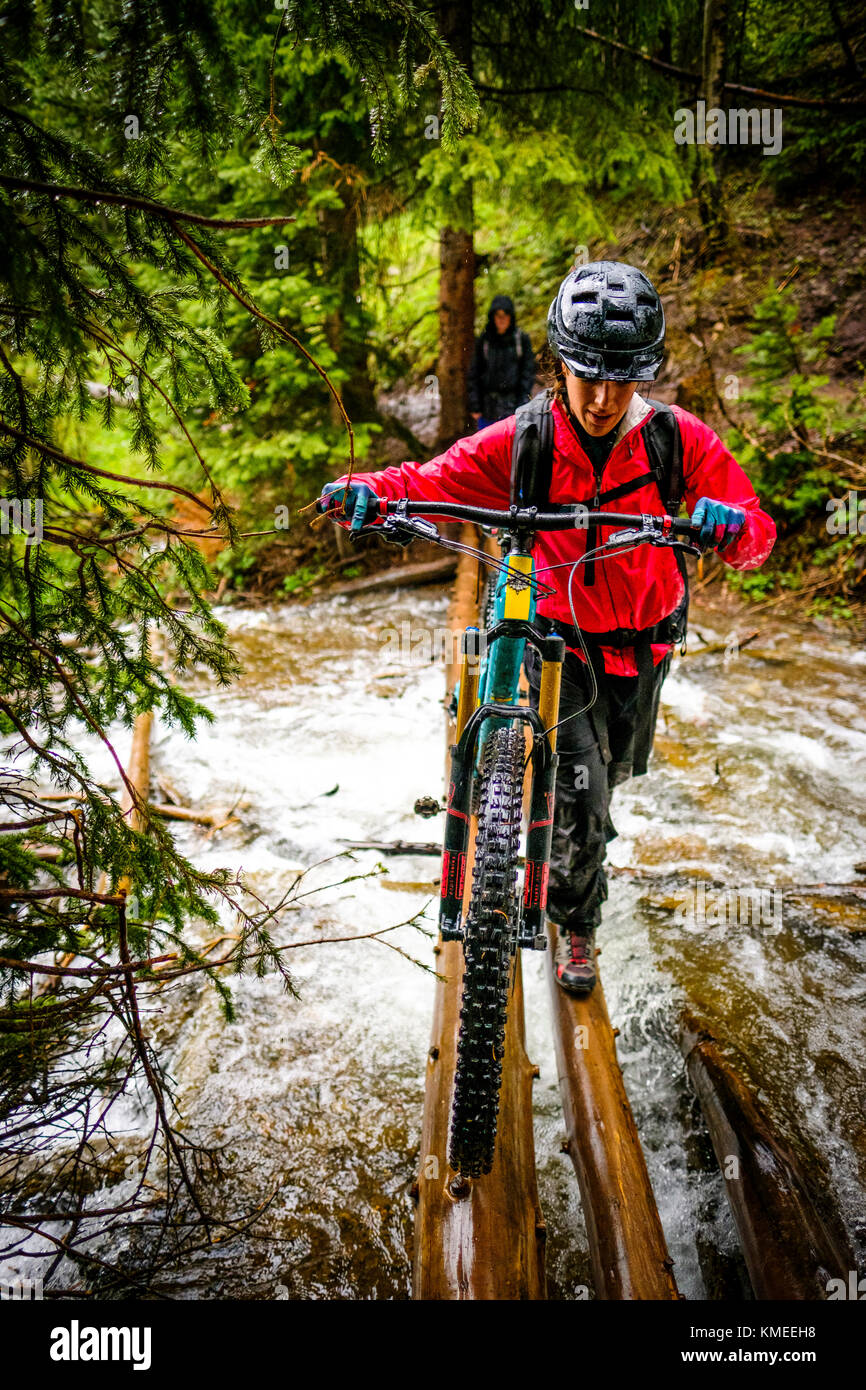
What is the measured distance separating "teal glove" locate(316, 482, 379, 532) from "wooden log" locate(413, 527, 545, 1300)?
142cm

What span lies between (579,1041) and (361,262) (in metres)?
9.35

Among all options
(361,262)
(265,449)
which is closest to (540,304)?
(361,262)

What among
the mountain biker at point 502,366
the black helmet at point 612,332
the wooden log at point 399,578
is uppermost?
the mountain biker at point 502,366

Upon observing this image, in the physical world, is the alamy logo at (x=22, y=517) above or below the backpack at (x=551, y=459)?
below

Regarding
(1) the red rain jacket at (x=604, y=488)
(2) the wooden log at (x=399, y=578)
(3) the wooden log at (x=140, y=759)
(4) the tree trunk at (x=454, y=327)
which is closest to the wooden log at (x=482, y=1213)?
(1) the red rain jacket at (x=604, y=488)

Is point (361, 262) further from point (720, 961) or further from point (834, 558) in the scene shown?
point (720, 961)

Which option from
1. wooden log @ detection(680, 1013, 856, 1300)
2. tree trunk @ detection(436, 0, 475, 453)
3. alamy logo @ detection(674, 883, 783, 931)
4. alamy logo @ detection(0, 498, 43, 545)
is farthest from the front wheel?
tree trunk @ detection(436, 0, 475, 453)

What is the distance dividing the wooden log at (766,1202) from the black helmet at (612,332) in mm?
2778

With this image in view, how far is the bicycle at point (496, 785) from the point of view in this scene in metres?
2.26

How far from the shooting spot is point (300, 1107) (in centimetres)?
328

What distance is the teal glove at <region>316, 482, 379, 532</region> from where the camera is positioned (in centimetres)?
249

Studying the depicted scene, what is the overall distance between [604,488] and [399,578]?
7527 mm

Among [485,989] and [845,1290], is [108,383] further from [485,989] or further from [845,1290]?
[845,1290]
